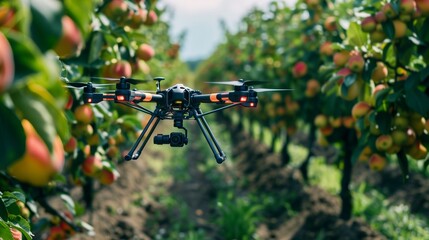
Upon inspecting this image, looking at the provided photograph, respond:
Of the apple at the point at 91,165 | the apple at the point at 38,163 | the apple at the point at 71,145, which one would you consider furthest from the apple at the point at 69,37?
the apple at the point at 91,165

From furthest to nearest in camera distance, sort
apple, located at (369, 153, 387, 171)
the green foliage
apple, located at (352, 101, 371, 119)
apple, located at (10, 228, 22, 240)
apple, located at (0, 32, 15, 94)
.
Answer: the green foliage → apple, located at (369, 153, 387, 171) → apple, located at (352, 101, 371, 119) → apple, located at (10, 228, 22, 240) → apple, located at (0, 32, 15, 94)

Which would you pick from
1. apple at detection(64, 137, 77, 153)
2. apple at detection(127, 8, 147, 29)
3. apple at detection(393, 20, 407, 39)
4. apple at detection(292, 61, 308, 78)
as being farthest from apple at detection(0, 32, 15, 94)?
apple at detection(292, 61, 308, 78)

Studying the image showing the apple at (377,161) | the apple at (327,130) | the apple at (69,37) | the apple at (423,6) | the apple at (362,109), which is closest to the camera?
the apple at (69,37)

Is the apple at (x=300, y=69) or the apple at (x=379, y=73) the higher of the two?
the apple at (x=300, y=69)

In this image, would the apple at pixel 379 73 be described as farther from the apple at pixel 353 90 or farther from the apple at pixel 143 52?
the apple at pixel 143 52

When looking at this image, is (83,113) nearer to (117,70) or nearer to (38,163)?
(117,70)

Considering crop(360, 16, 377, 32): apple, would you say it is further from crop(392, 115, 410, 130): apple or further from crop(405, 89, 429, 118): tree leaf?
crop(392, 115, 410, 130): apple
